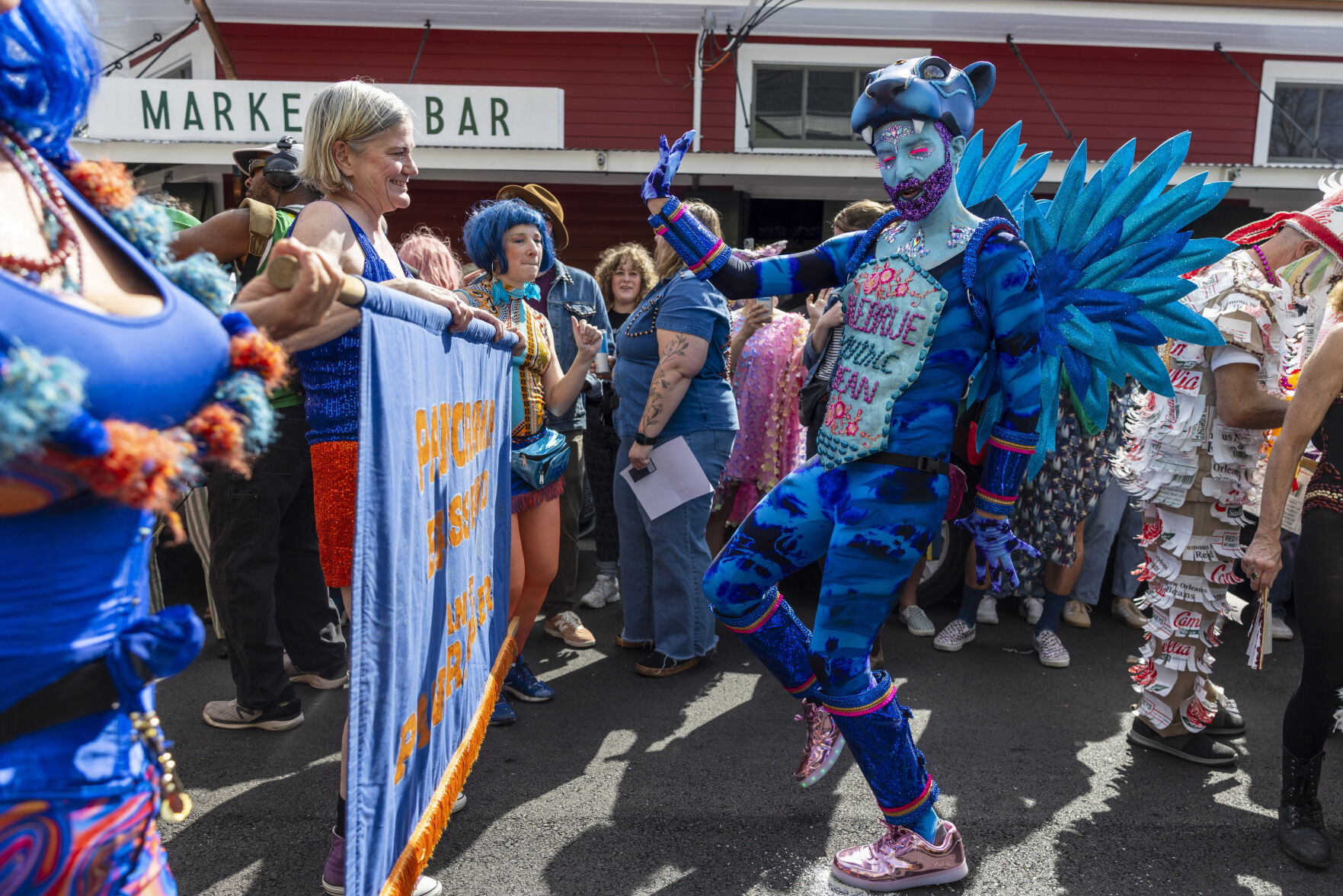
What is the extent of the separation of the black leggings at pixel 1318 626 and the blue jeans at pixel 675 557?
7.26 ft

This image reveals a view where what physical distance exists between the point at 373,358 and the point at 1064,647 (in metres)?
4.17

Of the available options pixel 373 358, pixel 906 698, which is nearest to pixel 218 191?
pixel 906 698

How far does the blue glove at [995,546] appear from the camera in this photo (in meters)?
2.42

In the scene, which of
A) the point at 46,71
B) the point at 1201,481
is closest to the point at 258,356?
the point at 46,71

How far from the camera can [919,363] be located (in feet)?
8.00

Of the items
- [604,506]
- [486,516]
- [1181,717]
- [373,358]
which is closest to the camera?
[373,358]

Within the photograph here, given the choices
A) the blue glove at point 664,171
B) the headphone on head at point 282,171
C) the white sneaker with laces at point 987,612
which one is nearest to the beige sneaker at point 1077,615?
the white sneaker with laces at point 987,612

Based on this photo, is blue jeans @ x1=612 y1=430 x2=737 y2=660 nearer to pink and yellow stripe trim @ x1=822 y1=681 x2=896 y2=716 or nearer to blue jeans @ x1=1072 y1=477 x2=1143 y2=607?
pink and yellow stripe trim @ x1=822 y1=681 x2=896 y2=716

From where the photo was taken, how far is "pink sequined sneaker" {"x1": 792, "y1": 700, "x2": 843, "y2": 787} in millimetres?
2689

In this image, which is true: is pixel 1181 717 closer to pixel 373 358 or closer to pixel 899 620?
pixel 899 620

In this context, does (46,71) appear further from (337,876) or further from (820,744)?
(820,744)

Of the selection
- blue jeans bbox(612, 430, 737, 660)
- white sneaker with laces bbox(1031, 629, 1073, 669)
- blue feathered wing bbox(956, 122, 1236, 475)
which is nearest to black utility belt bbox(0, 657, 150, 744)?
blue feathered wing bbox(956, 122, 1236, 475)

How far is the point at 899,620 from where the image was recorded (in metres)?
5.07

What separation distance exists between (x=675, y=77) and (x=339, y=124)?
9653 millimetres
